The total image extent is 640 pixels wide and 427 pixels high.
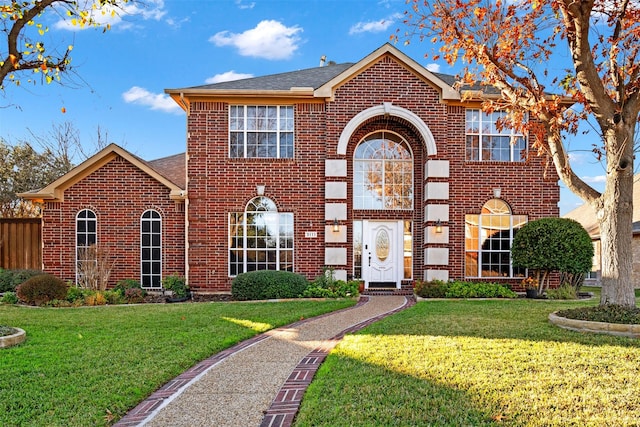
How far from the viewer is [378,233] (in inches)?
635

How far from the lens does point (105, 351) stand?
282 inches

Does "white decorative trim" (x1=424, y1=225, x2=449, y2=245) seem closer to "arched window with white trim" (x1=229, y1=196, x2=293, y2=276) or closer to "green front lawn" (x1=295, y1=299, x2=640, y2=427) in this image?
"arched window with white trim" (x1=229, y1=196, x2=293, y2=276)

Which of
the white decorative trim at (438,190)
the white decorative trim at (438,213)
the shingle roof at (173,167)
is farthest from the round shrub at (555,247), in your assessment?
the shingle roof at (173,167)

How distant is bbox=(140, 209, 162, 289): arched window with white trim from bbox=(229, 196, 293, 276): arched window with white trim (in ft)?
7.83

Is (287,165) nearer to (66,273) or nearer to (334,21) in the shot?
(334,21)

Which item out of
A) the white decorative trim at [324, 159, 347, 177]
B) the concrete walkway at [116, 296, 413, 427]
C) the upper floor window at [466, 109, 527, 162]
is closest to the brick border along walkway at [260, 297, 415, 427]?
the concrete walkway at [116, 296, 413, 427]

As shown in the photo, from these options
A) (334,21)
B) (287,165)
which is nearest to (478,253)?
(287,165)

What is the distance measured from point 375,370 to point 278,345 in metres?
2.39

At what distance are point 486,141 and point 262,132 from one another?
716cm

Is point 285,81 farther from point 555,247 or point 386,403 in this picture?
point 386,403

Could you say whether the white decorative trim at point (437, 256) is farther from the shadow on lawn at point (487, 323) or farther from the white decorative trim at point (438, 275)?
the shadow on lawn at point (487, 323)

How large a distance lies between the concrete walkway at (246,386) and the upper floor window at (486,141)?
9.17 meters

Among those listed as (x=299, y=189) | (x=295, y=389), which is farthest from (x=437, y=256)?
(x=295, y=389)

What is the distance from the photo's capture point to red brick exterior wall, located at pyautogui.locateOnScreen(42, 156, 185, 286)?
1561 centimetres
